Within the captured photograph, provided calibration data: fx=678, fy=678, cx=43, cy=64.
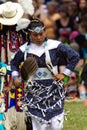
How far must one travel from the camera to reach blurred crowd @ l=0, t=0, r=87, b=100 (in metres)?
14.0

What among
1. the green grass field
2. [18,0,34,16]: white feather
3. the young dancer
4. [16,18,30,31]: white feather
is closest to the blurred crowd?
the green grass field

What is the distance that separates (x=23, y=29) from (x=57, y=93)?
143 centimetres

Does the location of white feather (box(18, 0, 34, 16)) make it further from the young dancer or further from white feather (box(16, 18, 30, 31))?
the young dancer

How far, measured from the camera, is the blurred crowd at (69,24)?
14.0 metres

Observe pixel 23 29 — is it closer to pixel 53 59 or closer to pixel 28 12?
pixel 28 12

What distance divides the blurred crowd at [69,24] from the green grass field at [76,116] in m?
1.42

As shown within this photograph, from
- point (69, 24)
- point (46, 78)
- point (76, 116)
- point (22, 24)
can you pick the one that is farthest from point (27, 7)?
point (69, 24)

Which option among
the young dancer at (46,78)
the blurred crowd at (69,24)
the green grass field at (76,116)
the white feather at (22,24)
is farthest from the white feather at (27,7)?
the blurred crowd at (69,24)

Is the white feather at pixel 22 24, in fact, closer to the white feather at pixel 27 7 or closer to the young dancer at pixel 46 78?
the white feather at pixel 27 7

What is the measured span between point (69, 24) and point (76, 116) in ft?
18.3

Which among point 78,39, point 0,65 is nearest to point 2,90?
point 0,65

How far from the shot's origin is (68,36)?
1588 cm

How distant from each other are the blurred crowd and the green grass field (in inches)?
55.7

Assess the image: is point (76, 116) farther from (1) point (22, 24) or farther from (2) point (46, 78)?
(2) point (46, 78)
